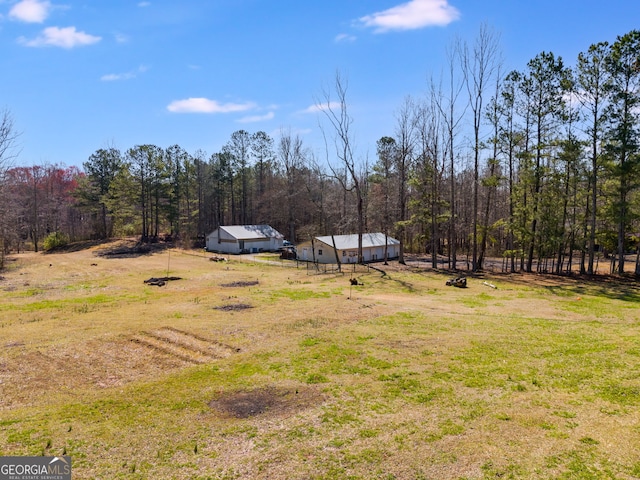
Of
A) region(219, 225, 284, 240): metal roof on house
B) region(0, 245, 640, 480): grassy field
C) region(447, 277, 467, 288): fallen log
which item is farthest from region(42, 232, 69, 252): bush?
region(447, 277, 467, 288): fallen log

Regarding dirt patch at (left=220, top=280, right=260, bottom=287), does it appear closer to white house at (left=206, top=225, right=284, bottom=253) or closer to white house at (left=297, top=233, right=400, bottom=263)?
white house at (left=297, top=233, right=400, bottom=263)

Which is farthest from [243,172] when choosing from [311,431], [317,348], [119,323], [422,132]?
[311,431]

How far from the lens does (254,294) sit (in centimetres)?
2233

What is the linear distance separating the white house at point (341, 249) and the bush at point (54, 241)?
31650 mm

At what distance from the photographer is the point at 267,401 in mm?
9164

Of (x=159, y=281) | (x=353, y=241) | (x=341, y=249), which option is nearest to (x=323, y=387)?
(x=159, y=281)

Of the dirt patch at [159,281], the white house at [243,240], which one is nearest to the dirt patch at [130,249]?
the white house at [243,240]

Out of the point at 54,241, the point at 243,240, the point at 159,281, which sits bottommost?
the point at 159,281

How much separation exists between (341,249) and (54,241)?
37.0 meters

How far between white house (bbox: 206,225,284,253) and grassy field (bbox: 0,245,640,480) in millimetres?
27054

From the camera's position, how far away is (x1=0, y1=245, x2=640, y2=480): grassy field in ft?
22.2

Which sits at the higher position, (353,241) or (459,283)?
(353,241)

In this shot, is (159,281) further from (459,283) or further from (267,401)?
(267,401)

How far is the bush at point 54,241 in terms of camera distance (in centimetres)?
4997
